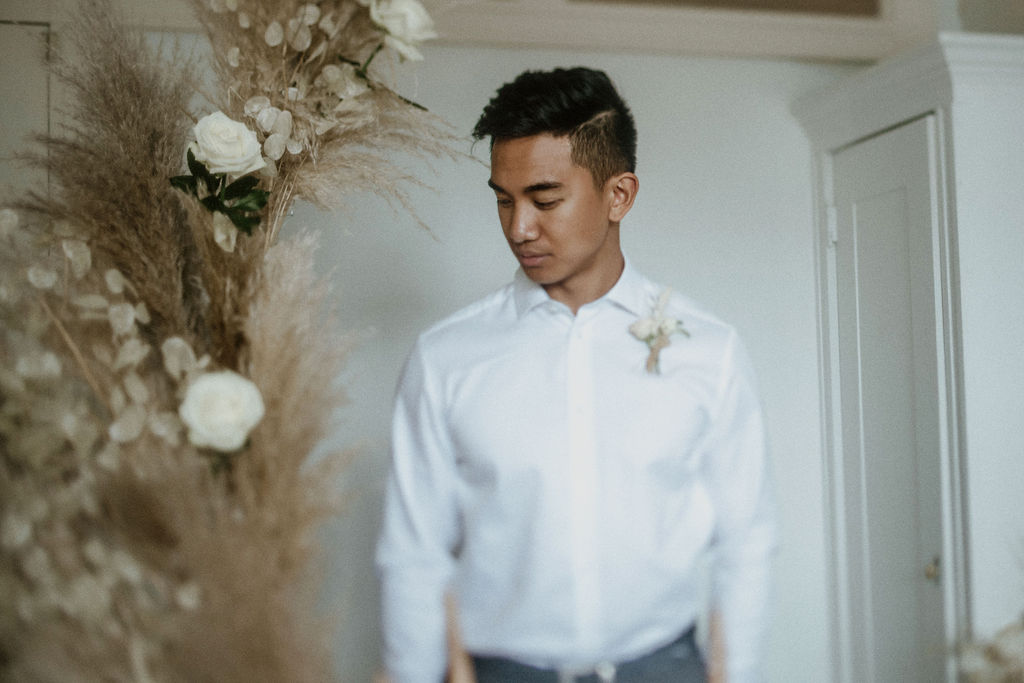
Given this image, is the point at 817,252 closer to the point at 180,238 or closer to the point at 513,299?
the point at 513,299

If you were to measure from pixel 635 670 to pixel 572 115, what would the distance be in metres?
0.91

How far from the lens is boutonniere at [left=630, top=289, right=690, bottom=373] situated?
56.3 inches

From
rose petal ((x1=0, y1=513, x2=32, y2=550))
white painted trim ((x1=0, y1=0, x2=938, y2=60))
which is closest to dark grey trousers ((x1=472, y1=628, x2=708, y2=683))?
rose petal ((x1=0, y1=513, x2=32, y2=550))

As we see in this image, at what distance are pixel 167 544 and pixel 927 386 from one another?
167cm

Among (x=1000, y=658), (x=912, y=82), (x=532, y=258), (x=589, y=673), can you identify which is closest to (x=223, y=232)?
(x=532, y=258)

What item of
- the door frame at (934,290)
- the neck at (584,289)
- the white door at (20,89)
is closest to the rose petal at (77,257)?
the neck at (584,289)

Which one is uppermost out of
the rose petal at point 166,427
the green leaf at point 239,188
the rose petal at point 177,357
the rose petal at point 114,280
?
the green leaf at point 239,188

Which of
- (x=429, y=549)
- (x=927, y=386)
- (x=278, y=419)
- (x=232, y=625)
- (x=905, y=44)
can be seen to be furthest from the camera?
(x=905, y=44)

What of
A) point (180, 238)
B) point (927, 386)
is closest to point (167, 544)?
point (180, 238)

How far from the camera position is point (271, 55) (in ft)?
3.83

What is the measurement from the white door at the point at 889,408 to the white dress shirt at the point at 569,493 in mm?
710

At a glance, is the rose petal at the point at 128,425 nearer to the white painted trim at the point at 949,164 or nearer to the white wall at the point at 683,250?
the white wall at the point at 683,250

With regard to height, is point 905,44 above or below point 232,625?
above

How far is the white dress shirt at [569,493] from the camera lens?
137cm
